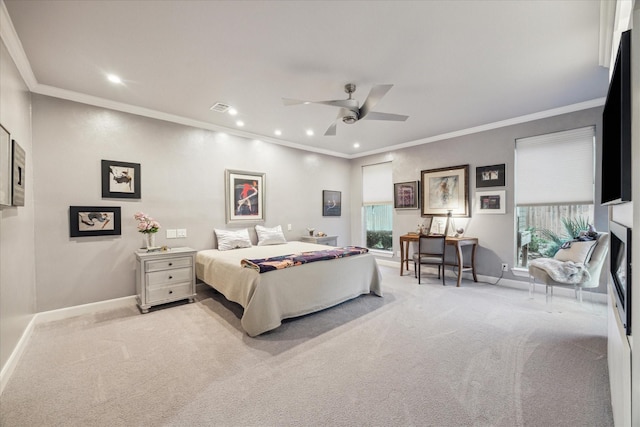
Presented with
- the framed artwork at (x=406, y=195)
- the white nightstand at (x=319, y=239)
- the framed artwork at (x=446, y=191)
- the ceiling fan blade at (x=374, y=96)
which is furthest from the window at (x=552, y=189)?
the white nightstand at (x=319, y=239)

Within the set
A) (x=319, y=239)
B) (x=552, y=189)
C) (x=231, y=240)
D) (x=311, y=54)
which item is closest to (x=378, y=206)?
(x=319, y=239)

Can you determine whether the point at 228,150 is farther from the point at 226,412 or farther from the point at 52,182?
the point at 226,412

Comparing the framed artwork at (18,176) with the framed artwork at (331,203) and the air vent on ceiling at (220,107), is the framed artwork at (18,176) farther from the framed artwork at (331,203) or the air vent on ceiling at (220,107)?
the framed artwork at (331,203)

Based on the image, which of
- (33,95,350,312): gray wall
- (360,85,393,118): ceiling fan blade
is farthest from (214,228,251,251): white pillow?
(360,85,393,118): ceiling fan blade

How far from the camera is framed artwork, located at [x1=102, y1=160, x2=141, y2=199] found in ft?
11.5

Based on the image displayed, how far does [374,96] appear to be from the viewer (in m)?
2.66

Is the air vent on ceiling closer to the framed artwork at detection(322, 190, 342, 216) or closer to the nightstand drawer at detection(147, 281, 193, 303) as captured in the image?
the nightstand drawer at detection(147, 281, 193, 303)

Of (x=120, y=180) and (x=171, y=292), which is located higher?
(x=120, y=180)

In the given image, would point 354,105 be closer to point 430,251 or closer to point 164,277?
point 164,277

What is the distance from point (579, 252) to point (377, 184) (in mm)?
3791

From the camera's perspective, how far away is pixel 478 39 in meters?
2.30

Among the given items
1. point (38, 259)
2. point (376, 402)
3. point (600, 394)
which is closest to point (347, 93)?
point (376, 402)

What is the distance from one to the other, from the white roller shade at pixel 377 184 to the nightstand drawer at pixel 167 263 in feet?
14.1

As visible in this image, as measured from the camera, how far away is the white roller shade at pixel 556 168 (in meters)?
3.72
